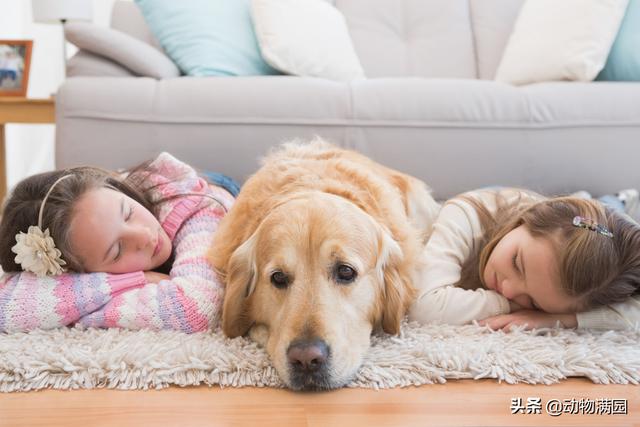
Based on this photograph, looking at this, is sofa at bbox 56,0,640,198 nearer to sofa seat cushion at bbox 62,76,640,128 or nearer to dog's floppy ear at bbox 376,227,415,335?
sofa seat cushion at bbox 62,76,640,128

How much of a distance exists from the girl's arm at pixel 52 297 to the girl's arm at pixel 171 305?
0.09 feet

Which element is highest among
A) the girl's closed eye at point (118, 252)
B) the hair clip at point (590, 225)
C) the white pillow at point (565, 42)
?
the white pillow at point (565, 42)

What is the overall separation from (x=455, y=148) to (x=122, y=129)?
1.44m

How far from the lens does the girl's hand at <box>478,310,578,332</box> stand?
5.82 ft

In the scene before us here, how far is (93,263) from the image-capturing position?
6.06ft

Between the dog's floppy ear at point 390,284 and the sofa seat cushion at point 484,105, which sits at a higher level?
the sofa seat cushion at point 484,105

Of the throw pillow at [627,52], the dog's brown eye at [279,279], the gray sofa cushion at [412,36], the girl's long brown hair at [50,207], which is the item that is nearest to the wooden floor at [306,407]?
the dog's brown eye at [279,279]

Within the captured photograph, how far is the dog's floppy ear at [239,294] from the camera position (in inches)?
66.4

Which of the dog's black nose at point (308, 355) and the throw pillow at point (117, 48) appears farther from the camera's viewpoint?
the throw pillow at point (117, 48)

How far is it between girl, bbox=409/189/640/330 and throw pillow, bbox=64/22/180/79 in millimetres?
1715

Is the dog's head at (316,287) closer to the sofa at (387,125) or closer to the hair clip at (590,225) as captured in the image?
the hair clip at (590,225)

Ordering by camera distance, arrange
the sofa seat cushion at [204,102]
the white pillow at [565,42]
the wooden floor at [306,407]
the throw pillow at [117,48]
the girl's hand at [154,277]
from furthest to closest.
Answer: the white pillow at [565,42] → the throw pillow at [117,48] → the sofa seat cushion at [204,102] → the girl's hand at [154,277] → the wooden floor at [306,407]

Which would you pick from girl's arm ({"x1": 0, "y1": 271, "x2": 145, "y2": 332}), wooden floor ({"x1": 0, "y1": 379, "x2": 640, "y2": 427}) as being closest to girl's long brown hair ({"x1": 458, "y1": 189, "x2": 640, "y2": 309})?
wooden floor ({"x1": 0, "y1": 379, "x2": 640, "y2": 427})

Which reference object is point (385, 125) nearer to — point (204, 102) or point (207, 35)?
point (204, 102)
